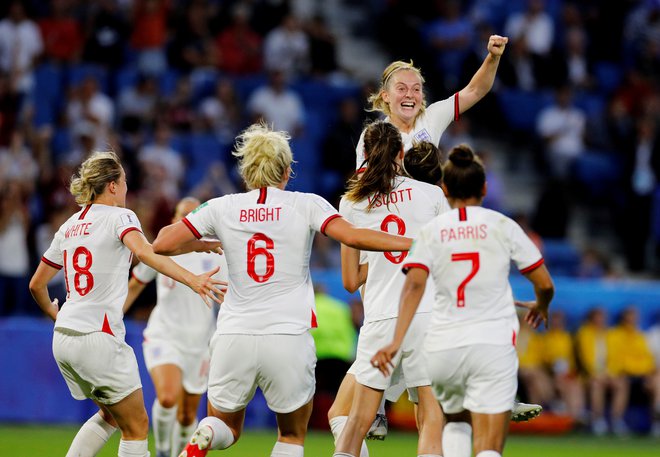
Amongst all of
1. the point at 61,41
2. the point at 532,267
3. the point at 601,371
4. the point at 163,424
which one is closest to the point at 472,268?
the point at 532,267

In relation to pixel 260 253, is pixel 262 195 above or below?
above

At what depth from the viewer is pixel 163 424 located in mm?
10695

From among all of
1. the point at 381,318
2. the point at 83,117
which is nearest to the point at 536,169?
the point at 83,117

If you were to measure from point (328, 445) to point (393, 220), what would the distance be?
603cm

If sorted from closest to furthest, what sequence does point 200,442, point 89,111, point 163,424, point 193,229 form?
point 200,442 → point 193,229 → point 163,424 → point 89,111

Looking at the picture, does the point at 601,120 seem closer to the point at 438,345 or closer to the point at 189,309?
the point at 189,309

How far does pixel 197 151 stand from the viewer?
17578 mm

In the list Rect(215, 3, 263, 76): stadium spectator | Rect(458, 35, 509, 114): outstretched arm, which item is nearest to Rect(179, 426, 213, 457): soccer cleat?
Rect(458, 35, 509, 114): outstretched arm

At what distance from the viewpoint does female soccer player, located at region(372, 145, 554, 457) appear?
6.82 m

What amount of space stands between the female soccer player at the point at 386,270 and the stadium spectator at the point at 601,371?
909 cm

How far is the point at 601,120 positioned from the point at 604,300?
4.17 metres

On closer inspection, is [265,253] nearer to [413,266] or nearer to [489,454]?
[413,266]

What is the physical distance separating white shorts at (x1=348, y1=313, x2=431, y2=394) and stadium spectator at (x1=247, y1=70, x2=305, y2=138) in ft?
34.1

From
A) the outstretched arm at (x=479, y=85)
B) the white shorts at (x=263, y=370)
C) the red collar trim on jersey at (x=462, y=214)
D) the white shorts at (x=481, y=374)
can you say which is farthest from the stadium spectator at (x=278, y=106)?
the white shorts at (x=481, y=374)
